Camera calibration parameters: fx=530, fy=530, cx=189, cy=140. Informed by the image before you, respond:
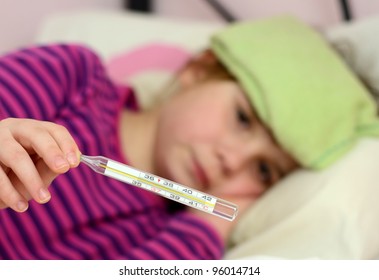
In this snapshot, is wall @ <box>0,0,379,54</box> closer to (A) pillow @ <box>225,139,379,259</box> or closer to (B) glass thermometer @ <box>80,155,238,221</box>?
(A) pillow @ <box>225,139,379,259</box>

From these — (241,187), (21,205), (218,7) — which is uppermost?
(218,7)

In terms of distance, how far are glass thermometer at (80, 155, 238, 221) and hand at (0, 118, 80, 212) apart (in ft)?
0.10

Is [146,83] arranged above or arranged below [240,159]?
above

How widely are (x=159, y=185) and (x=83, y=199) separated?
347 millimetres

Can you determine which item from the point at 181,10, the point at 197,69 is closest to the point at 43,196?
the point at 197,69

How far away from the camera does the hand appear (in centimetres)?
47

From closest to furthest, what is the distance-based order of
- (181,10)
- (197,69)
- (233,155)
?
(233,155) → (197,69) → (181,10)

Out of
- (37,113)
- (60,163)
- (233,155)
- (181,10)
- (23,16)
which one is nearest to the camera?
(60,163)

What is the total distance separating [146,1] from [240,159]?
66 centimetres

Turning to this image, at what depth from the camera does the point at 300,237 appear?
2.64ft

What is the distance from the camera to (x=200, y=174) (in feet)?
3.05

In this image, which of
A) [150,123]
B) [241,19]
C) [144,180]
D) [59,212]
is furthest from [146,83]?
[144,180]

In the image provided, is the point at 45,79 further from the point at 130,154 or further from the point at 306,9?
the point at 306,9
